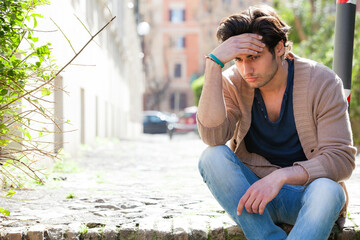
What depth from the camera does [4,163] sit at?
11.4 feet

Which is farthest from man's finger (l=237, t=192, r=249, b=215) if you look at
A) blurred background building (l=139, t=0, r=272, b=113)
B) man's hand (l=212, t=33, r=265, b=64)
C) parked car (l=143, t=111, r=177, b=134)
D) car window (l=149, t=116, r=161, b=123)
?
blurred background building (l=139, t=0, r=272, b=113)

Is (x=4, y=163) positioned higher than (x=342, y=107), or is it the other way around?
(x=342, y=107)

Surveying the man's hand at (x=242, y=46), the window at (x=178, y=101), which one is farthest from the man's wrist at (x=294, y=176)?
the window at (x=178, y=101)

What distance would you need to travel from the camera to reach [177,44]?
6353 cm

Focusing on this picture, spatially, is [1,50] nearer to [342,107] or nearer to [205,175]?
[205,175]

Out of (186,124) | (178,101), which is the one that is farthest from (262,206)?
(178,101)

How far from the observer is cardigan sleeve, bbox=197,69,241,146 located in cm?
337

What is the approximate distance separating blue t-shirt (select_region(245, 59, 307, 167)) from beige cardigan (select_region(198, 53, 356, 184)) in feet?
0.16

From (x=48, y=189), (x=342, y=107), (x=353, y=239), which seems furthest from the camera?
(x=48, y=189)

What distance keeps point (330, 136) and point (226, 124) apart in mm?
609

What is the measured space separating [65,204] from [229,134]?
1.75m

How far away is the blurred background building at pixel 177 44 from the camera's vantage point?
2410 inches

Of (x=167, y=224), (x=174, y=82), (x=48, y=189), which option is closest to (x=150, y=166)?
(x=48, y=189)

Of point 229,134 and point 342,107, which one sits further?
point 229,134
